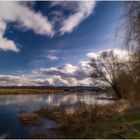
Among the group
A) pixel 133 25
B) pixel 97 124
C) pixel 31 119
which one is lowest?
pixel 31 119

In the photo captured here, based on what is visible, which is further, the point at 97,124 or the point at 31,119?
the point at 31,119

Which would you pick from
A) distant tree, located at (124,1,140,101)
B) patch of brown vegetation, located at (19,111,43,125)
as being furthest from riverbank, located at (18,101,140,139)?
distant tree, located at (124,1,140,101)

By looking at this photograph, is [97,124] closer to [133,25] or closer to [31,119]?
[133,25]

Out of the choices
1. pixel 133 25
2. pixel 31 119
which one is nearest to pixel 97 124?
pixel 133 25

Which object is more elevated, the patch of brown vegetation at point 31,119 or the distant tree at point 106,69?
the distant tree at point 106,69

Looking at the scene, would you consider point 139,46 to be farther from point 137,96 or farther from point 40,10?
point 137,96

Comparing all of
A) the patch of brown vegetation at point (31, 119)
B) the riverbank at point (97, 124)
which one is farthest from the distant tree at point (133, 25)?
the patch of brown vegetation at point (31, 119)

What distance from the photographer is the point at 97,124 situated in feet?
30.7

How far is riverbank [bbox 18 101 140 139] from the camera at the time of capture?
7.24m

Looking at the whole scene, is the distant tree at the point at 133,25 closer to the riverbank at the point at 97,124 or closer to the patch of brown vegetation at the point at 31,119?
the riverbank at the point at 97,124

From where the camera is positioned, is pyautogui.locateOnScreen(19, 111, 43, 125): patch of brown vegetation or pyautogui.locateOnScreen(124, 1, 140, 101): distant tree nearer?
pyautogui.locateOnScreen(124, 1, 140, 101): distant tree

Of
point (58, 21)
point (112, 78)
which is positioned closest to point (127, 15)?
point (58, 21)

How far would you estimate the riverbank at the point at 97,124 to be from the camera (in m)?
7.24

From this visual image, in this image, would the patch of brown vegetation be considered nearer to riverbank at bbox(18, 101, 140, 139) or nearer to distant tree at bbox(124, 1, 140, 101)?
riverbank at bbox(18, 101, 140, 139)
